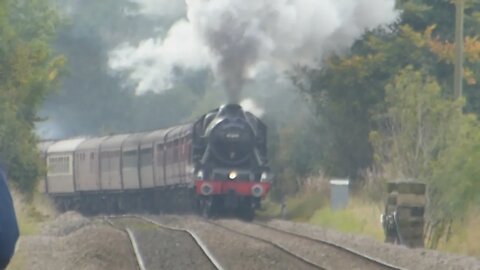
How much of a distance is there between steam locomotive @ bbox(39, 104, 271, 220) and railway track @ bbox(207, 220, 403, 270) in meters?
5.12

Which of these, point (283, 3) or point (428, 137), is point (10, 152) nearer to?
point (283, 3)

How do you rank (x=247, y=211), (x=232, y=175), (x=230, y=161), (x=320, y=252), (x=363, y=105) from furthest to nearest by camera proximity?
1. (x=363, y=105)
2. (x=247, y=211)
3. (x=230, y=161)
4. (x=232, y=175)
5. (x=320, y=252)

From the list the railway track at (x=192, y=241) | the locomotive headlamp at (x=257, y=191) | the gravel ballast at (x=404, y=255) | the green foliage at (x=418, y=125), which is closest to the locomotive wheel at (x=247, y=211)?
the locomotive headlamp at (x=257, y=191)

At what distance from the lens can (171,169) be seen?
37.2 m

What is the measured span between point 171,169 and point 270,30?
7.34 metres

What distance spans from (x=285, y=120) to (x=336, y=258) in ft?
83.5

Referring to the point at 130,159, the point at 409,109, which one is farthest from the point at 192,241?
the point at 130,159

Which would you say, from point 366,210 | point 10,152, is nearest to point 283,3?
point 366,210

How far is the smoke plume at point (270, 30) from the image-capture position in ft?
→ 99.7

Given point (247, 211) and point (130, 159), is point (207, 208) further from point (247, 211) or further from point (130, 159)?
point (130, 159)

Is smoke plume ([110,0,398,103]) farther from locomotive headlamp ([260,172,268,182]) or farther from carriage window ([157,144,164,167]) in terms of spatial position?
carriage window ([157,144,164,167])

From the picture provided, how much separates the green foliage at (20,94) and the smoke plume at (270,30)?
383 cm

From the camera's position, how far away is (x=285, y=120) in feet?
147

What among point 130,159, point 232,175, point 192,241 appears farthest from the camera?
point 130,159
